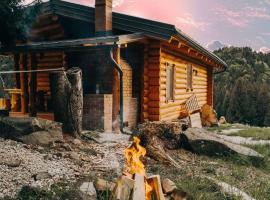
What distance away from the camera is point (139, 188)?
4543mm

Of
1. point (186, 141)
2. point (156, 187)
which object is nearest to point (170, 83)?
point (186, 141)

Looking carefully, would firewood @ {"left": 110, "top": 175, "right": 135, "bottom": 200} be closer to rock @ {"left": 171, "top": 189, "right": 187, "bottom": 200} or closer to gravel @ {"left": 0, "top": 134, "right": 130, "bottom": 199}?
rock @ {"left": 171, "top": 189, "right": 187, "bottom": 200}

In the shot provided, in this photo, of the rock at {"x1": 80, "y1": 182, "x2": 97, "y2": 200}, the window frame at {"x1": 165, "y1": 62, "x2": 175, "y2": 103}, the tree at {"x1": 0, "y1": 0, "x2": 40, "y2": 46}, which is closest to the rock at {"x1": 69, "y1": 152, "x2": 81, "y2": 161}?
the rock at {"x1": 80, "y1": 182, "x2": 97, "y2": 200}

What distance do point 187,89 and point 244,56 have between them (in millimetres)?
50897

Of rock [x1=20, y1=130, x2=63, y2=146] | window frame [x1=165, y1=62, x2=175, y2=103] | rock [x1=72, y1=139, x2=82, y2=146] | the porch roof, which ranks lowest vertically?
rock [x1=72, y1=139, x2=82, y2=146]

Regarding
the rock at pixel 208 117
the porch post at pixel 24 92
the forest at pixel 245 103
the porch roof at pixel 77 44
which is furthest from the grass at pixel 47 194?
the forest at pixel 245 103

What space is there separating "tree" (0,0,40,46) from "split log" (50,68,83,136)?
79.6 inches

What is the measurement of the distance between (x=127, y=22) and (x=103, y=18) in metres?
0.83

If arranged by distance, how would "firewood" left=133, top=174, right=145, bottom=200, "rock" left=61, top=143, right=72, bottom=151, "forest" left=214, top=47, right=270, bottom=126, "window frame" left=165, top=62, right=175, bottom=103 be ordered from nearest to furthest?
"firewood" left=133, top=174, right=145, bottom=200 < "rock" left=61, top=143, right=72, bottom=151 < "window frame" left=165, top=62, right=175, bottom=103 < "forest" left=214, top=47, right=270, bottom=126

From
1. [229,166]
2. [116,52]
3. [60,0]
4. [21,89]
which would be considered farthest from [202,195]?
[60,0]

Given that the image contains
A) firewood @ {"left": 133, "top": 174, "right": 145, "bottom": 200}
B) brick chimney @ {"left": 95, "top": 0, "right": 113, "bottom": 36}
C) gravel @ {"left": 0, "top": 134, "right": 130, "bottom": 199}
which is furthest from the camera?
brick chimney @ {"left": 95, "top": 0, "right": 113, "bottom": 36}

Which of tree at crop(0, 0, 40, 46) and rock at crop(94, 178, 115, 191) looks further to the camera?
tree at crop(0, 0, 40, 46)

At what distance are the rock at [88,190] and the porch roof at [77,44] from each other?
5.57 meters

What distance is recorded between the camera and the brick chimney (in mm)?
11422
